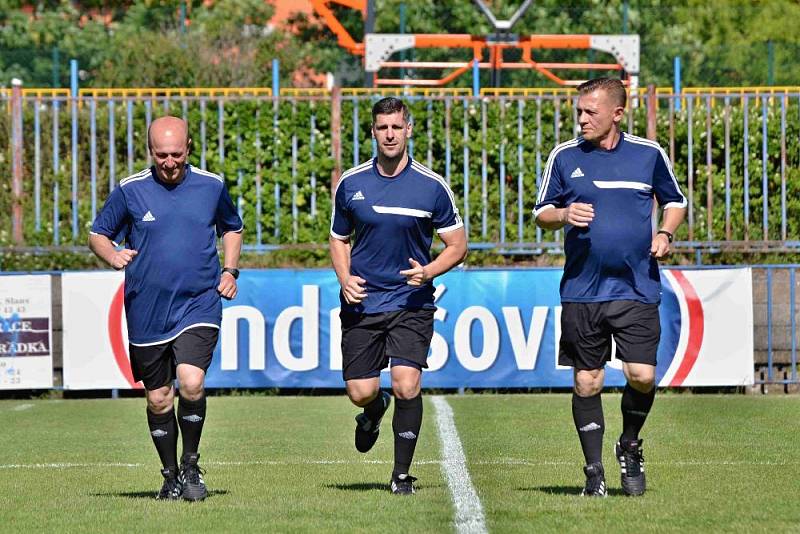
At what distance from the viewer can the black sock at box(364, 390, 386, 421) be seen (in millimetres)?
8789

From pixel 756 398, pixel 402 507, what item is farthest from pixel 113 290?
pixel 402 507

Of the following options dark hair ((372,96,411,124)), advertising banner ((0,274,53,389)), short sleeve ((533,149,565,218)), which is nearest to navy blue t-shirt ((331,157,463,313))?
dark hair ((372,96,411,124))

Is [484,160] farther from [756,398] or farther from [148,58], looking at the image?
[148,58]

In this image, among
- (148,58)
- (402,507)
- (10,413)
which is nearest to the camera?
(402,507)

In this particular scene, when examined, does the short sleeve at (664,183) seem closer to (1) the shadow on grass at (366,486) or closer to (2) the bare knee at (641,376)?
(2) the bare knee at (641,376)

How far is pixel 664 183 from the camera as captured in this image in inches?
Answer: 322

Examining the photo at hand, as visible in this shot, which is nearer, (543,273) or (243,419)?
(243,419)

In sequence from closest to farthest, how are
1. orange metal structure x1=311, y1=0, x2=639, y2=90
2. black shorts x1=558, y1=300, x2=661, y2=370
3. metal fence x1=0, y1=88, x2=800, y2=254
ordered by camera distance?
1. black shorts x1=558, y1=300, x2=661, y2=370
2. metal fence x1=0, y1=88, x2=800, y2=254
3. orange metal structure x1=311, y1=0, x2=639, y2=90

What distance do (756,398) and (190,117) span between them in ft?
22.8

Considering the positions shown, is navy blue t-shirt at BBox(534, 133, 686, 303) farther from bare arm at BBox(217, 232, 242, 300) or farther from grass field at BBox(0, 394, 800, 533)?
bare arm at BBox(217, 232, 242, 300)

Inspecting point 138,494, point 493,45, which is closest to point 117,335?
point 138,494

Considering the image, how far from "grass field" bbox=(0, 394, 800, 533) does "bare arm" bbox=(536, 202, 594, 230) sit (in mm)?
1287

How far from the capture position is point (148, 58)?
93.4 feet

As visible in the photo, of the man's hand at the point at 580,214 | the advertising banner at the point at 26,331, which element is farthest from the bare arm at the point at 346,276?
the advertising banner at the point at 26,331
